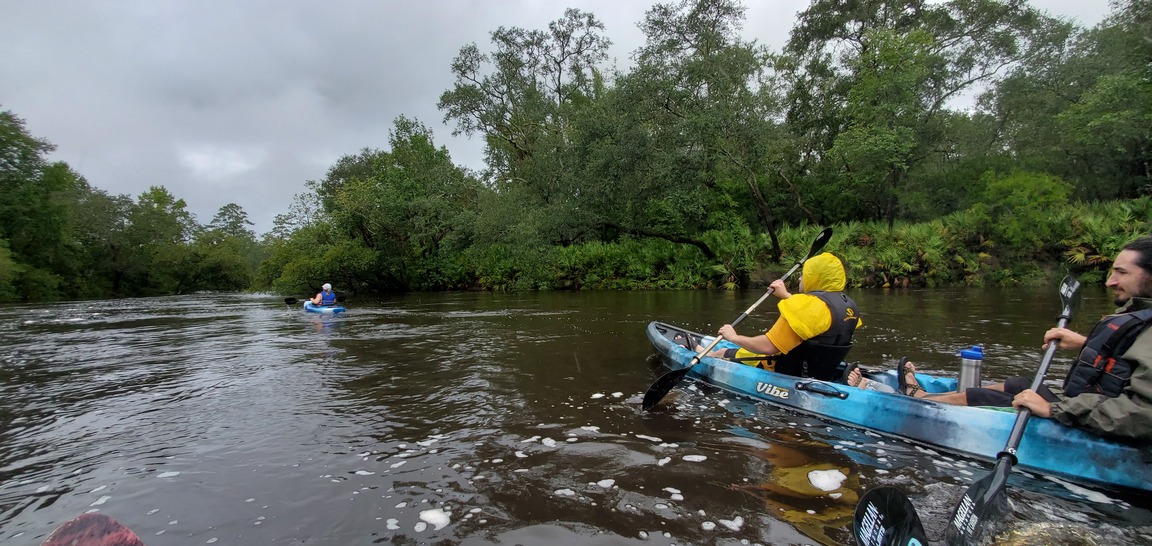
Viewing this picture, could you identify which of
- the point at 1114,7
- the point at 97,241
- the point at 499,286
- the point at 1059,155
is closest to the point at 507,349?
the point at 499,286

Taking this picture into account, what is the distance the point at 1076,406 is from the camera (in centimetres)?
313

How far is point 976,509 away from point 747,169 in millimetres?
18666

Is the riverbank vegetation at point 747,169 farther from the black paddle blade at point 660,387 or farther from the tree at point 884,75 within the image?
the black paddle blade at point 660,387

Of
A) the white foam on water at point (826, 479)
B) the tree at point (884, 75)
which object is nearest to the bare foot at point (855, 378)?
the white foam on water at point (826, 479)

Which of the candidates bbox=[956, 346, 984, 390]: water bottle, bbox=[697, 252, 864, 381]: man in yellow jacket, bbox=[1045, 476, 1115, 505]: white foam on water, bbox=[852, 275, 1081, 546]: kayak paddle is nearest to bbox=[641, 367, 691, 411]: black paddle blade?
bbox=[697, 252, 864, 381]: man in yellow jacket

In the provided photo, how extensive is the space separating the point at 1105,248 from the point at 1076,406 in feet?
64.8

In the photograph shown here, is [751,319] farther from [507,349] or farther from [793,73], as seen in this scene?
[793,73]

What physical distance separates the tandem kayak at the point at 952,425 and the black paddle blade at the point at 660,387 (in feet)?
2.44

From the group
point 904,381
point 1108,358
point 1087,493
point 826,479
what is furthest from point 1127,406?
point 904,381

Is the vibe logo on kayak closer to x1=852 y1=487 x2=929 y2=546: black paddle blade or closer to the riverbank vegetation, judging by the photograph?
x1=852 y1=487 x2=929 y2=546: black paddle blade

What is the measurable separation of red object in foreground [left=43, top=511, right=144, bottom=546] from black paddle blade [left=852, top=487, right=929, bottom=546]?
294cm

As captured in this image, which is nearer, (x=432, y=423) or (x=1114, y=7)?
(x=432, y=423)

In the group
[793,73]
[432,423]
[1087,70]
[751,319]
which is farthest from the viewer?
[793,73]

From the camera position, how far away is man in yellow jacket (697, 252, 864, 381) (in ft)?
15.4
